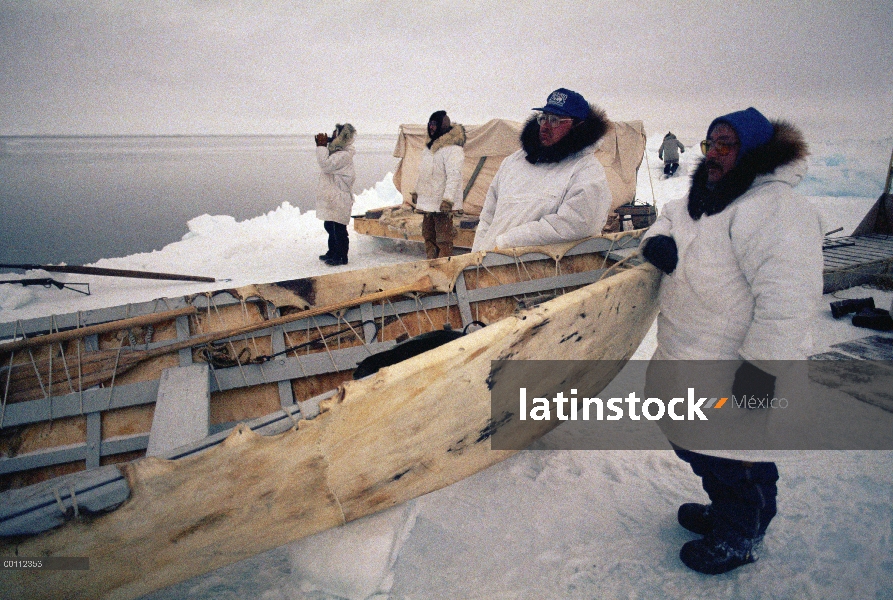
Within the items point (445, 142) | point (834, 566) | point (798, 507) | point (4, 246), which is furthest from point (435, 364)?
point (4, 246)

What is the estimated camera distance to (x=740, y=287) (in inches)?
53.9

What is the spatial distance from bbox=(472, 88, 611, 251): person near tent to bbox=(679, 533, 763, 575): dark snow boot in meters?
1.56

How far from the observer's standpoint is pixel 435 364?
1.38 metres

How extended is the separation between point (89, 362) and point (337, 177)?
4.67 metres

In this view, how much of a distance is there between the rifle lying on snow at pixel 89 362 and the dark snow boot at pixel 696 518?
5.87 ft

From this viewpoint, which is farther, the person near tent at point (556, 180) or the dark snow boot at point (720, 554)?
the person near tent at point (556, 180)

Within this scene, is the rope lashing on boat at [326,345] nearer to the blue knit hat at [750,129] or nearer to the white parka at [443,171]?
the blue knit hat at [750,129]

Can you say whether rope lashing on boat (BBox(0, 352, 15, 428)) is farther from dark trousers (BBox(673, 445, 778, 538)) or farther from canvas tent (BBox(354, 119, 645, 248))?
canvas tent (BBox(354, 119, 645, 248))

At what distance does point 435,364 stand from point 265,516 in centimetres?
66

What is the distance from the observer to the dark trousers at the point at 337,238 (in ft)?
21.7

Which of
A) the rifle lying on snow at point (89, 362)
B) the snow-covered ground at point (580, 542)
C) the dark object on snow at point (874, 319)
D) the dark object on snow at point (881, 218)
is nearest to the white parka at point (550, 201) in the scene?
the rifle lying on snow at point (89, 362)

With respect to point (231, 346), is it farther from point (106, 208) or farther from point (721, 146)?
point (106, 208)

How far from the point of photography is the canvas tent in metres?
7.64

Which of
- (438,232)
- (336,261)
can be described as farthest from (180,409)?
(336,261)
